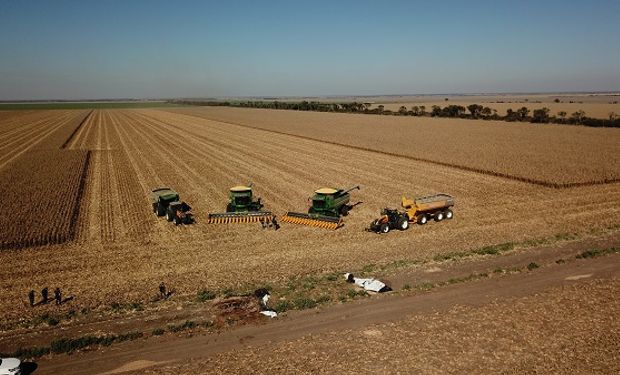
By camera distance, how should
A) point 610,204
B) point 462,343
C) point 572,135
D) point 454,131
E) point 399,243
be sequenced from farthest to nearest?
point 454,131 → point 572,135 → point 610,204 → point 399,243 → point 462,343

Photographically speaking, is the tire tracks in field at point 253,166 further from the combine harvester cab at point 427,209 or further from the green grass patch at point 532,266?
the green grass patch at point 532,266

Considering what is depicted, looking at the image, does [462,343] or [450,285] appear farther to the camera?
[450,285]

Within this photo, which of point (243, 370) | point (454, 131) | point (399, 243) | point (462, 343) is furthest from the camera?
point (454, 131)

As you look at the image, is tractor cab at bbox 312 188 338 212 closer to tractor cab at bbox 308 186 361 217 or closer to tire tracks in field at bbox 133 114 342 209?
tractor cab at bbox 308 186 361 217

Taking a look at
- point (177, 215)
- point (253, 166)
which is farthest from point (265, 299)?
point (253, 166)

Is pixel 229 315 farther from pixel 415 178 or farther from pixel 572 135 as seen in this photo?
pixel 572 135

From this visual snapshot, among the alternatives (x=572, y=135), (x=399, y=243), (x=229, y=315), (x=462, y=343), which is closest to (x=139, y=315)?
(x=229, y=315)
